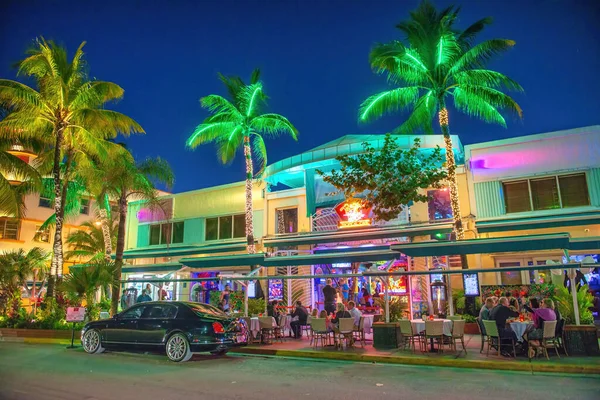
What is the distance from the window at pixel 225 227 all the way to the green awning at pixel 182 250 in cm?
92

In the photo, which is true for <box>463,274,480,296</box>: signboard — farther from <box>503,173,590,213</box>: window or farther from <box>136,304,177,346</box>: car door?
<box>136,304,177,346</box>: car door

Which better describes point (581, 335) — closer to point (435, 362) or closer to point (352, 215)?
point (435, 362)

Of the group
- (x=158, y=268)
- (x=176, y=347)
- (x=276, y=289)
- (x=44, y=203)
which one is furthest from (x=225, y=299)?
(x=44, y=203)

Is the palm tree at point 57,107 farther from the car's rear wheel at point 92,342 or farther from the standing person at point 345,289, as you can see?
the standing person at point 345,289

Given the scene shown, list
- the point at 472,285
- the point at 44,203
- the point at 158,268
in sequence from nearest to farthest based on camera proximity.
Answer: the point at 472,285 → the point at 158,268 → the point at 44,203

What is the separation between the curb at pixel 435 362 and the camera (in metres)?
9.49

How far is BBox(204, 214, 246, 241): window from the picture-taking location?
24266mm

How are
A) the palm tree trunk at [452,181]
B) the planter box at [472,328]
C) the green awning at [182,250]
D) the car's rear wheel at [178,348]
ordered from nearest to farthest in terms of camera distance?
the car's rear wheel at [178,348] < the planter box at [472,328] < the palm tree trunk at [452,181] < the green awning at [182,250]

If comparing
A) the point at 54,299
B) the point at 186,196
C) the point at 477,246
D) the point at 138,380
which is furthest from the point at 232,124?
the point at 138,380

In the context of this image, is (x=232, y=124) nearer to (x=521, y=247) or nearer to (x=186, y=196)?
(x=186, y=196)

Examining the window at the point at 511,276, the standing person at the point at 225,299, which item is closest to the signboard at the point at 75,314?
the standing person at the point at 225,299

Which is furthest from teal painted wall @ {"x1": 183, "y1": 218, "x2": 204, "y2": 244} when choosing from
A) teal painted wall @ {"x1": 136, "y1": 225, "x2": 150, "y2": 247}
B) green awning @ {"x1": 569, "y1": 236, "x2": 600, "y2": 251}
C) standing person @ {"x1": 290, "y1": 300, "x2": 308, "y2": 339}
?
green awning @ {"x1": 569, "y1": 236, "x2": 600, "y2": 251}

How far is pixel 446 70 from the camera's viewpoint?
1695 centimetres

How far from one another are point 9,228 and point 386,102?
29073mm
